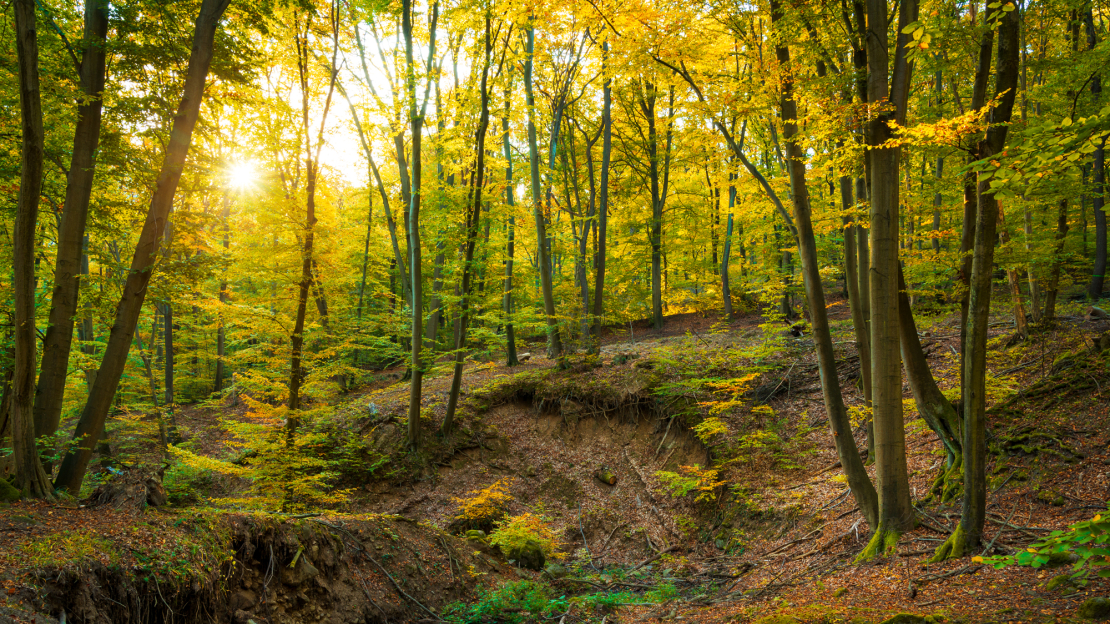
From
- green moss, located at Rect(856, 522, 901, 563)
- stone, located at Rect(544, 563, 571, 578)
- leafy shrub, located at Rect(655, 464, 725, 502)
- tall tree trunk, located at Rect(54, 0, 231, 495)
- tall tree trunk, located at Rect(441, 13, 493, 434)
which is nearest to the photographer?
green moss, located at Rect(856, 522, 901, 563)

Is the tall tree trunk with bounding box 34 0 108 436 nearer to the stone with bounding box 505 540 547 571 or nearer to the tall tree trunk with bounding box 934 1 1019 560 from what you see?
the stone with bounding box 505 540 547 571

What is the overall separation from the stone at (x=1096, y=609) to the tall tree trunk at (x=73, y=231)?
10.5 metres

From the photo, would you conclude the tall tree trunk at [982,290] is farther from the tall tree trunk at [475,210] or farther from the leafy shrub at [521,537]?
the tall tree trunk at [475,210]

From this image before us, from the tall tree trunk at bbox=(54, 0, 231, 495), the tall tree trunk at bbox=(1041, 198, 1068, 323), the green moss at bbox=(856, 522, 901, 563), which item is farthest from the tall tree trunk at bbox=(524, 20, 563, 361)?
the tall tree trunk at bbox=(1041, 198, 1068, 323)

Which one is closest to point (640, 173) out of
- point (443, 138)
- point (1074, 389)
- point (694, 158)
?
point (694, 158)

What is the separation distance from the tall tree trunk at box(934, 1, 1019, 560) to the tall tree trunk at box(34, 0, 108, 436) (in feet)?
33.1

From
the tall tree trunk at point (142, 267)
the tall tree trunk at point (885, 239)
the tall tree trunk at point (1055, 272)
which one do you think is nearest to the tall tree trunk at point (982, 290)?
the tall tree trunk at point (885, 239)

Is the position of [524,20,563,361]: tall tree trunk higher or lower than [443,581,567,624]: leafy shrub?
higher

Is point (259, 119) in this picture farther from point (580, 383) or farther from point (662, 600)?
point (662, 600)

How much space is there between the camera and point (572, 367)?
14250 millimetres

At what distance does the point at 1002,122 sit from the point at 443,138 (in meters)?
10.2

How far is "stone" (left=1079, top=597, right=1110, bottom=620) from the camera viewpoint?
141 inches

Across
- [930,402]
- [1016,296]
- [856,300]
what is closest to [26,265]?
[856,300]

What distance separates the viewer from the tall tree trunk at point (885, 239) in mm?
5887
